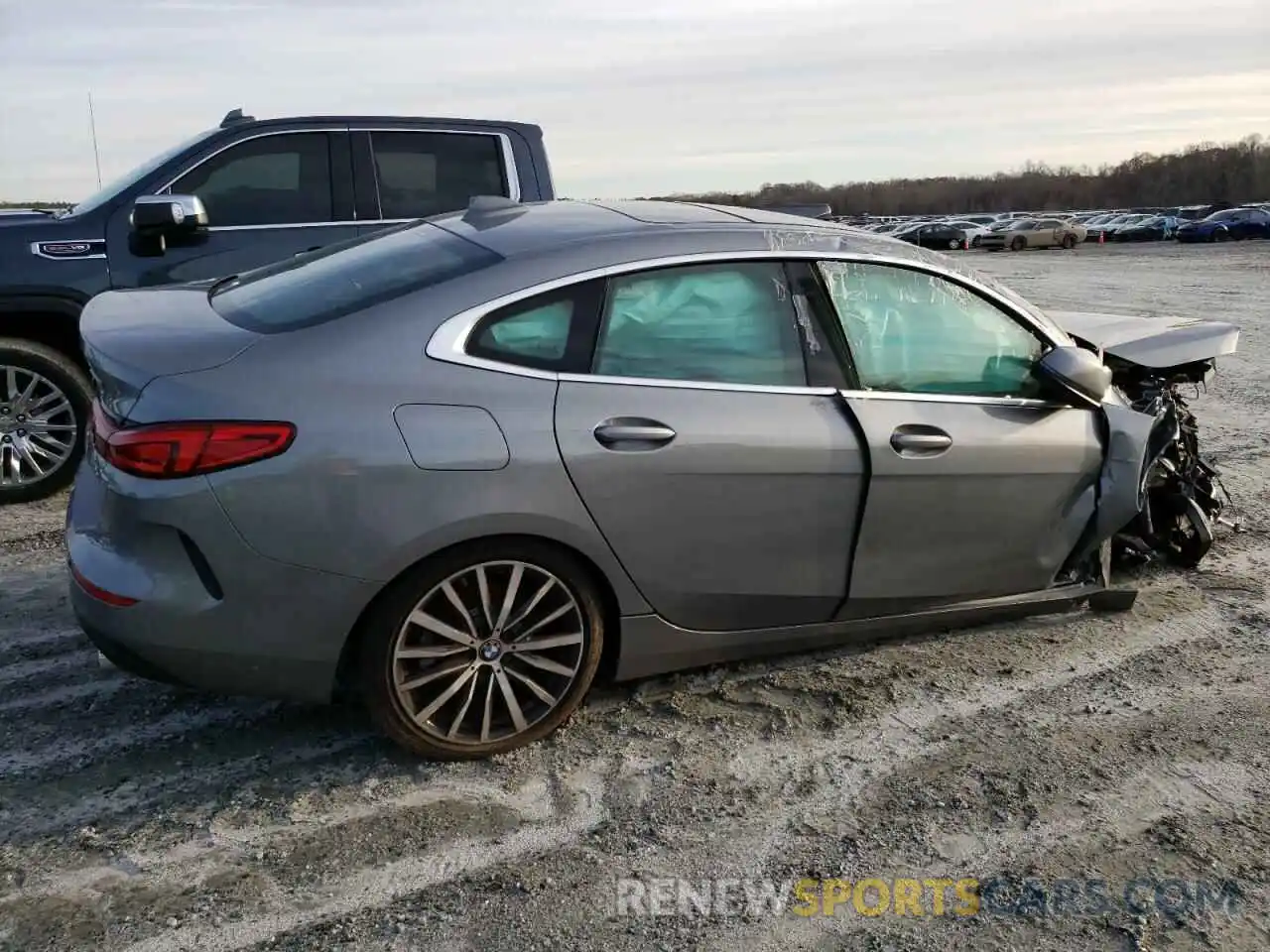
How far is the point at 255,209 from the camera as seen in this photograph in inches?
237

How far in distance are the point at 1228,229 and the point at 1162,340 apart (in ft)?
165

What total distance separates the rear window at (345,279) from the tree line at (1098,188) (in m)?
85.3

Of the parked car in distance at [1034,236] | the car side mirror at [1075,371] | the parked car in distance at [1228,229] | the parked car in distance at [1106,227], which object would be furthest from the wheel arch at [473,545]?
the parked car in distance at [1106,227]

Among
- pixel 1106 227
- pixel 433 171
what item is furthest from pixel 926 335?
pixel 1106 227

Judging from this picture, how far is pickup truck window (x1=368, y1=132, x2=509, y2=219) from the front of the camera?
20.7 ft

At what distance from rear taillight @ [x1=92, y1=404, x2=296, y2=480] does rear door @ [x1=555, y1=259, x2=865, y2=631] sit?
2.64 feet

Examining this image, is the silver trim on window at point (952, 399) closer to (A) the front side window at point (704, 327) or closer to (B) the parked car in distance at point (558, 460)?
(B) the parked car in distance at point (558, 460)

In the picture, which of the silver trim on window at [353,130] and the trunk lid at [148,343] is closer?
the trunk lid at [148,343]

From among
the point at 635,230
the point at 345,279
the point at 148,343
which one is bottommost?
the point at 148,343

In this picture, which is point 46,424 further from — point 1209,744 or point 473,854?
point 1209,744

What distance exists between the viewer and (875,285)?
3768 mm

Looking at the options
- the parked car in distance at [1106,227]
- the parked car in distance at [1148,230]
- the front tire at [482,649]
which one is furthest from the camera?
the parked car in distance at [1106,227]

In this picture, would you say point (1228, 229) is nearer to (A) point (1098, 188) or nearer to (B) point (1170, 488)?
(B) point (1170, 488)

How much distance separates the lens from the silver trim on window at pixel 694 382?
3143 mm
